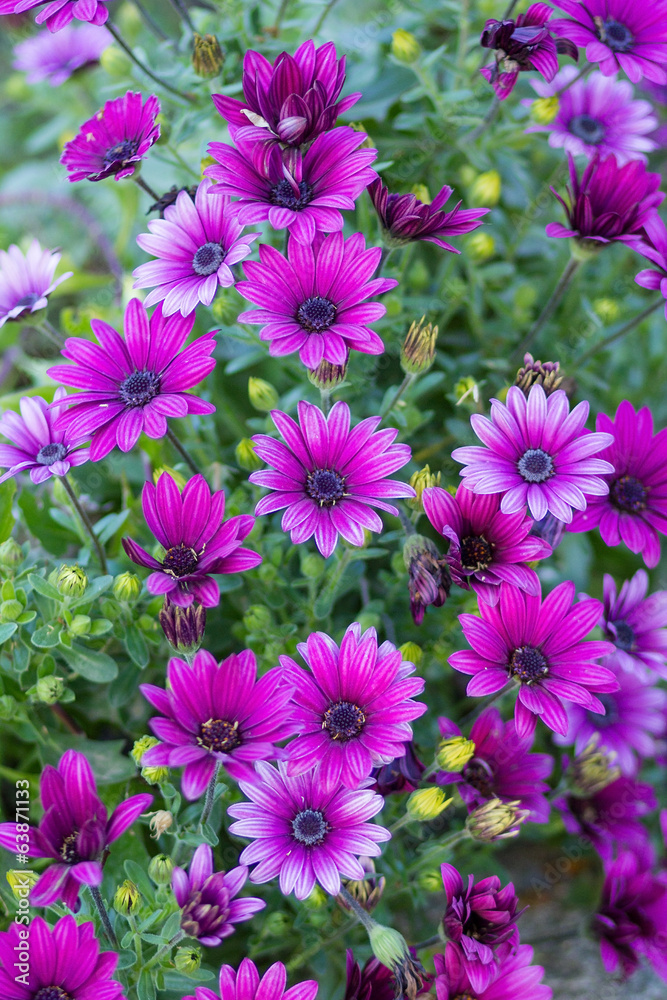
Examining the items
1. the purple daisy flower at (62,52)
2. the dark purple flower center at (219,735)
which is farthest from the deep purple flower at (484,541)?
the purple daisy flower at (62,52)

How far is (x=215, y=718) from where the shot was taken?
68 cm

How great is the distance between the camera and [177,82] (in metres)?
1.04

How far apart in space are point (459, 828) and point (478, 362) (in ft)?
1.93

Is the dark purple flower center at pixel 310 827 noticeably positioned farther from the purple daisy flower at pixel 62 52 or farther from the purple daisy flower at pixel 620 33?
the purple daisy flower at pixel 62 52

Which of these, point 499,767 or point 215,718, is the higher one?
point 215,718

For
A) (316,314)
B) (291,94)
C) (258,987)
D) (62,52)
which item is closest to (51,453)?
(316,314)

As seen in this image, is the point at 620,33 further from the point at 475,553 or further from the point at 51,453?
the point at 51,453

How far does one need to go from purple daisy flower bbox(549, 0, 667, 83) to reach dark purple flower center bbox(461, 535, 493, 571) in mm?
483

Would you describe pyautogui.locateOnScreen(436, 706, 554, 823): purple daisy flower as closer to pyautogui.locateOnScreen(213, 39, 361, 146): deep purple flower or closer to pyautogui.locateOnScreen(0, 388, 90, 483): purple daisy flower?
pyautogui.locateOnScreen(0, 388, 90, 483): purple daisy flower

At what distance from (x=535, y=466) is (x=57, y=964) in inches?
22.1

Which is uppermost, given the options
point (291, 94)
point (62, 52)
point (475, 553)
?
point (291, 94)

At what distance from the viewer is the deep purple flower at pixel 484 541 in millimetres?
714

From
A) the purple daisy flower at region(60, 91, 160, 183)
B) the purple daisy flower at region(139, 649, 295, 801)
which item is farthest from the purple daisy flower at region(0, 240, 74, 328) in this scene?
the purple daisy flower at region(139, 649, 295, 801)

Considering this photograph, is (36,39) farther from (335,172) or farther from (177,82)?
(335,172)
